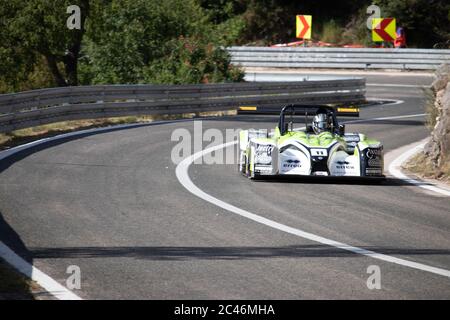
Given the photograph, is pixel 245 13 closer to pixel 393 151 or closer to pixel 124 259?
pixel 393 151

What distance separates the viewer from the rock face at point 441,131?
16078 mm

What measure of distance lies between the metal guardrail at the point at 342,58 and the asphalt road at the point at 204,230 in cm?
3078

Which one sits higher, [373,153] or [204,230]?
[373,153]

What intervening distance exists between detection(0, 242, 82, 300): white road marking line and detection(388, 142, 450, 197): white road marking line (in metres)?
7.30

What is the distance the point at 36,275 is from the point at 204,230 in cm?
263

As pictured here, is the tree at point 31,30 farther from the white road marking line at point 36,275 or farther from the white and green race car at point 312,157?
the white road marking line at point 36,275

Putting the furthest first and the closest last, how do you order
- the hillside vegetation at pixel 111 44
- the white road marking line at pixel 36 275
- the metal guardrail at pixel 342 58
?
1. the metal guardrail at pixel 342 58
2. the hillside vegetation at pixel 111 44
3. the white road marking line at pixel 36 275

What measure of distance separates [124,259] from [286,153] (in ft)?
19.8

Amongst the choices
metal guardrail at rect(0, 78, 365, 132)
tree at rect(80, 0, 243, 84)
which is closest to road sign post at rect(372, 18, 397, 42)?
tree at rect(80, 0, 243, 84)

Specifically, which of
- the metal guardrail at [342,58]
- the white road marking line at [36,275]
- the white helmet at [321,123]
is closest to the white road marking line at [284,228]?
the white helmet at [321,123]

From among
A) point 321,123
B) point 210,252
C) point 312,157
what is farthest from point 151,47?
point 210,252

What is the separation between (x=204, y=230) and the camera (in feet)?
33.6

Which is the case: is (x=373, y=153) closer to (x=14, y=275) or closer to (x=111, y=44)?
(x=14, y=275)

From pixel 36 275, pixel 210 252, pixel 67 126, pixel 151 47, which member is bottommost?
pixel 36 275
